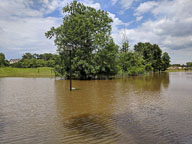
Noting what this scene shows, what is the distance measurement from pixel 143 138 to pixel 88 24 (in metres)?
24.3

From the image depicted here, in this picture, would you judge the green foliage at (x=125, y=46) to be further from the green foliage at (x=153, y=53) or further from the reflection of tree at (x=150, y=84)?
the green foliage at (x=153, y=53)

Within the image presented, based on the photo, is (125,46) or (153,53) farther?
(153,53)

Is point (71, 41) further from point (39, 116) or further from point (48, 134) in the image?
point (48, 134)

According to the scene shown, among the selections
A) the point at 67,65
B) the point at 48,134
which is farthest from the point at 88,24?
the point at 48,134

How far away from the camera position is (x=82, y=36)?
2714 centimetres

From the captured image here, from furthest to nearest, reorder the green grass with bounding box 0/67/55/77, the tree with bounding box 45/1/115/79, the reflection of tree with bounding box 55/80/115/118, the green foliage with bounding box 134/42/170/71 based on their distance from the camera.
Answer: the green foliage with bounding box 134/42/170/71
the green grass with bounding box 0/67/55/77
the tree with bounding box 45/1/115/79
the reflection of tree with bounding box 55/80/115/118

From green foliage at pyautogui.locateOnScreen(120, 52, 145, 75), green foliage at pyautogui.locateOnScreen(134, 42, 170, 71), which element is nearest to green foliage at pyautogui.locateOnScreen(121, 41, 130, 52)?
green foliage at pyautogui.locateOnScreen(120, 52, 145, 75)

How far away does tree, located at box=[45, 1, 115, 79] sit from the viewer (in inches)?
1046

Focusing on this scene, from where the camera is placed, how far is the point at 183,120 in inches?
220

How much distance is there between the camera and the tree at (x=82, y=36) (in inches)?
1046

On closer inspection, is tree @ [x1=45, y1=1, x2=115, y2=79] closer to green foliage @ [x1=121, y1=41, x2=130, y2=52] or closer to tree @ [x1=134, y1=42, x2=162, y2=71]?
green foliage @ [x1=121, y1=41, x2=130, y2=52]

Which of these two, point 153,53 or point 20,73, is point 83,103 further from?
point 153,53

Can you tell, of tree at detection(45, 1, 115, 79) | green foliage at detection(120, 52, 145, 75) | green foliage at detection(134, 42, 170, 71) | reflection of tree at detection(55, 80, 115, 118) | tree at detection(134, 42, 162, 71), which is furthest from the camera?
tree at detection(134, 42, 162, 71)

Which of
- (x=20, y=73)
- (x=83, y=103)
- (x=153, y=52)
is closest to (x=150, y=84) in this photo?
(x=83, y=103)
